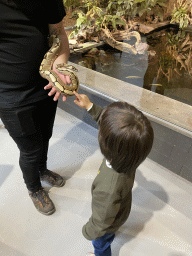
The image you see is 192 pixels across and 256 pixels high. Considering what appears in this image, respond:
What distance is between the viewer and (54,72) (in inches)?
43.1

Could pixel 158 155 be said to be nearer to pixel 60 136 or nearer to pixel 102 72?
pixel 60 136

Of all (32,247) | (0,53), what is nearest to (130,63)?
(0,53)

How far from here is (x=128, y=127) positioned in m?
0.73

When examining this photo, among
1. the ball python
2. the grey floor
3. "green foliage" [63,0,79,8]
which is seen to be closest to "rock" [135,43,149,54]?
"green foliage" [63,0,79,8]

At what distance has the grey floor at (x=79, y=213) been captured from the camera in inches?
51.5

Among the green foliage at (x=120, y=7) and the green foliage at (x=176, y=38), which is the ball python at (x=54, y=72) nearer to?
the green foliage at (x=120, y=7)

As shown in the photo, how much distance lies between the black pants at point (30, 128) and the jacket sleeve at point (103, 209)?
1.73ft

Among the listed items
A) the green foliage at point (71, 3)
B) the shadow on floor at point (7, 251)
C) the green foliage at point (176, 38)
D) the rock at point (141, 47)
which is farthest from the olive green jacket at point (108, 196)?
the green foliage at point (71, 3)

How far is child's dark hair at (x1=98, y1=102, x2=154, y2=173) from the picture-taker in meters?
0.73

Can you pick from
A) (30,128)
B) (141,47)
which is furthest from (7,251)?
(141,47)

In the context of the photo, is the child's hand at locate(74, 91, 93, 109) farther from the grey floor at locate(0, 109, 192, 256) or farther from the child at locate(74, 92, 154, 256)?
the grey floor at locate(0, 109, 192, 256)

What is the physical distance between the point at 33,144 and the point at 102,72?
1528 mm

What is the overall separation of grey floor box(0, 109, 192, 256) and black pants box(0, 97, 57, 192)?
0.28 m

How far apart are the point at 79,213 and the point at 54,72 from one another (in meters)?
1.02
